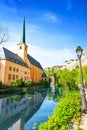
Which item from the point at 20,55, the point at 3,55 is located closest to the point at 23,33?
the point at 20,55

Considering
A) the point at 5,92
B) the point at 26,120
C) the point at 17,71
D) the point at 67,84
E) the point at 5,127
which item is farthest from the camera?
the point at 17,71

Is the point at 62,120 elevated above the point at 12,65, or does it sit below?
below

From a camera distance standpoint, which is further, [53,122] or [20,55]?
[20,55]

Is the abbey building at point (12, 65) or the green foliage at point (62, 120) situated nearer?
the green foliage at point (62, 120)

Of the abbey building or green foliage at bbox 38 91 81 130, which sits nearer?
green foliage at bbox 38 91 81 130

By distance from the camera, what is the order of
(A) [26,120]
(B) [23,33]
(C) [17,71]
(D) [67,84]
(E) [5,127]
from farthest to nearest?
(B) [23,33] < (C) [17,71] < (D) [67,84] < (A) [26,120] < (E) [5,127]

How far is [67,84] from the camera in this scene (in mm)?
41125

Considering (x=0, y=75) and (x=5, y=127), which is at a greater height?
(x=0, y=75)

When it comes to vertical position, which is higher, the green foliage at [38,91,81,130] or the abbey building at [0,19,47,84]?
the abbey building at [0,19,47,84]

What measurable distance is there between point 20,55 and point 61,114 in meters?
60.5

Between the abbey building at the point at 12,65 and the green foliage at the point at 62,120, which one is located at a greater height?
the abbey building at the point at 12,65

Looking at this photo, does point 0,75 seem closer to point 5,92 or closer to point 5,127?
point 5,92

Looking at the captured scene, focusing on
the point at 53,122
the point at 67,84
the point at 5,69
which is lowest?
the point at 53,122

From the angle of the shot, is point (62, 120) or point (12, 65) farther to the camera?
point (12, 65)
